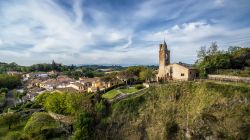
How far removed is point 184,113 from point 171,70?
496 inches

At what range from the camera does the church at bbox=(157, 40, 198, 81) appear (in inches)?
1506

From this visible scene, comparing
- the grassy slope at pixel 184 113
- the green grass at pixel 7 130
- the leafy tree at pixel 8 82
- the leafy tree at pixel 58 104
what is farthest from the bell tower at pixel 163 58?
the leafy tree at pixel 8 82

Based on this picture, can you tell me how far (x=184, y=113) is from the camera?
30328 mm

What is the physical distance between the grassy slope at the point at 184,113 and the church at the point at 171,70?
4240 millimetres

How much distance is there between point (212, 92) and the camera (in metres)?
30.7

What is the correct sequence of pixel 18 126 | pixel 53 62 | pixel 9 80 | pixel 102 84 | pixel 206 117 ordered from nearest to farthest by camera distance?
1. pixel 206 117
2. pixel 18 126
3. pixel 102 84
4. pixel 9 80
5. pixel 53 62

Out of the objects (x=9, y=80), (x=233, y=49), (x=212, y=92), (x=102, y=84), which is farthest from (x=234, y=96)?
(x=9, y=80)

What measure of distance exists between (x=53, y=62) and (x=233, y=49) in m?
122

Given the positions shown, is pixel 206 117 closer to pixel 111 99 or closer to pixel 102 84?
pixel 111 99

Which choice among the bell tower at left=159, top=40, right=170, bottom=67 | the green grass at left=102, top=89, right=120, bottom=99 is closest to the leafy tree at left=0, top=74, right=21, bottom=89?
the green grass at left=102, top=89, right=120, bottom=99

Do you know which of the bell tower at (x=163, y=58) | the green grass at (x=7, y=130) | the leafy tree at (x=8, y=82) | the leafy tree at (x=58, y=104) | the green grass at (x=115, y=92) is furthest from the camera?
the leafy tree at (x=8, y=82)

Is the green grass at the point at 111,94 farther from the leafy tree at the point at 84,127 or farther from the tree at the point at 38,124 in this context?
the tree at the point at 38,124

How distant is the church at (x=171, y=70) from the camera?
38.2 meters

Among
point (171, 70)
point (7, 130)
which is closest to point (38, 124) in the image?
point (7, 130)
